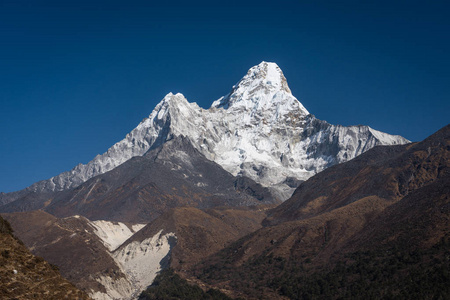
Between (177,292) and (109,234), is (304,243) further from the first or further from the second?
(109,234)

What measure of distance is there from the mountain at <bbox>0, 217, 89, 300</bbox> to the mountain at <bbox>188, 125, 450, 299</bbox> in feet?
200

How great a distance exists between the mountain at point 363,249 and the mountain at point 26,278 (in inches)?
2398

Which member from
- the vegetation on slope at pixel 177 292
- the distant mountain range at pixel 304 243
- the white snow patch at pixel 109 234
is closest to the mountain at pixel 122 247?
the distant mountain range at pixel 304 243

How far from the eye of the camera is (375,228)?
118188 mm

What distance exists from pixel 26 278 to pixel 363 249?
290 ft

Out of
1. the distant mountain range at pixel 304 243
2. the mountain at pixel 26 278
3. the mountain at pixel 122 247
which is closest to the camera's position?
the mountain at pixel 26 278

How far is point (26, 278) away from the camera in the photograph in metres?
30.8

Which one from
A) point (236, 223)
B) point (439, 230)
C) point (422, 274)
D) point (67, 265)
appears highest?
point (236, 223)

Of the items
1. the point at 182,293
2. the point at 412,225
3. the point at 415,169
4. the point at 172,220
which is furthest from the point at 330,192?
the point at 182,293

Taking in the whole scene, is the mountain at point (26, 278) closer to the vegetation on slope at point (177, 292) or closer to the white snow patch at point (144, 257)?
the vegetation on slope at point (177, 292)

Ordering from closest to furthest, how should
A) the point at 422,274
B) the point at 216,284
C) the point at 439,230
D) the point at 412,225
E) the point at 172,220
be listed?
the point at 422,274
the point at 439,230
the point at 412,225
the point at 216,284
the point at 172,220

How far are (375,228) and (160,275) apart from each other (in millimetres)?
51021

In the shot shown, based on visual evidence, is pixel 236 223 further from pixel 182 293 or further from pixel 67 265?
pixel 182 293

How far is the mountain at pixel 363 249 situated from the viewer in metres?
91.2
